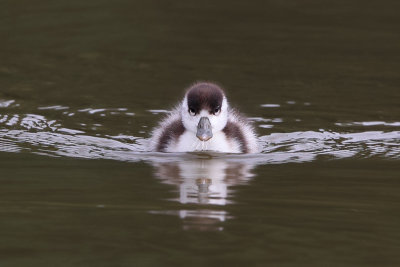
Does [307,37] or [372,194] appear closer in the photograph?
[372,194]

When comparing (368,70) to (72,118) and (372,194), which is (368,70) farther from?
(372,194)

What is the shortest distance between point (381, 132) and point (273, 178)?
2.18 meters

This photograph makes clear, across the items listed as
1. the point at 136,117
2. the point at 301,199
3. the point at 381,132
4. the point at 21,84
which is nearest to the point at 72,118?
the point at 136,117

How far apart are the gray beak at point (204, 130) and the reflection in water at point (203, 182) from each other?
17cm

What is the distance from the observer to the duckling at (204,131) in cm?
808

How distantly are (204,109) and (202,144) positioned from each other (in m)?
0.26

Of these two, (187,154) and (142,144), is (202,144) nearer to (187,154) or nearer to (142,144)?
(187,154)

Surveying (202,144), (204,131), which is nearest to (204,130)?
(204,131)

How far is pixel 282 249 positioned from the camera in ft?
16.3

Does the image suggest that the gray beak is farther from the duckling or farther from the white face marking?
the white face marking

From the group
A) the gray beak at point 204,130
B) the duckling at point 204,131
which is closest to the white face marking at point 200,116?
the duckling at point 204,131

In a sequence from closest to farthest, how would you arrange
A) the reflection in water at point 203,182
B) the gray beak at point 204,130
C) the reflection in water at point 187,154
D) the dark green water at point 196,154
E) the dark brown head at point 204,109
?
the dark green water at point 196,154
the reflection in water at point 203,182
the reflection in water at point 187,154
the gray beak at point 204,130
the dark brown head at point 204,109

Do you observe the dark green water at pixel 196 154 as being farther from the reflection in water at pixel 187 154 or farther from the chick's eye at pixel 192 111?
the chick's eye at pixel 192 111

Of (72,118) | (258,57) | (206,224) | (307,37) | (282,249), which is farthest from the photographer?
(307,37)
